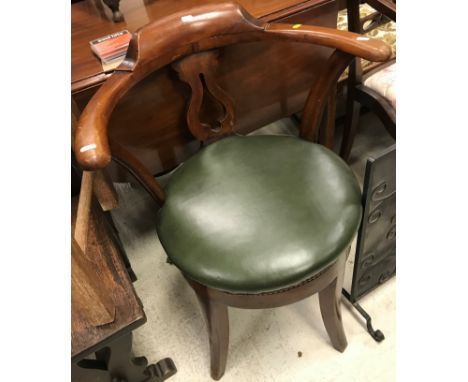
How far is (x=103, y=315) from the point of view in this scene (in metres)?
0.86

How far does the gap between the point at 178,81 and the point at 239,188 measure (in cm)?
35

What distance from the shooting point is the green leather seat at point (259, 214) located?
0.83m

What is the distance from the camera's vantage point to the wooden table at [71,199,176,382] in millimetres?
777

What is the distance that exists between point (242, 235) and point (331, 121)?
530 millimetres

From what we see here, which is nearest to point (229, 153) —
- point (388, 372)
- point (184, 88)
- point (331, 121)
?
point (184, 88)

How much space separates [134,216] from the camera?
5.45 ft

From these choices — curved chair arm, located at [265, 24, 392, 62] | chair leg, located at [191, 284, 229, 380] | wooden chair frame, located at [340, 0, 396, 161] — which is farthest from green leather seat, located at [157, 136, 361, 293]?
wooden chair frame, located at [340, 0, 396, 161]

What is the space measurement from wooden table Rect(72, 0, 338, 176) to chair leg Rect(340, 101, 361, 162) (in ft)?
0.69

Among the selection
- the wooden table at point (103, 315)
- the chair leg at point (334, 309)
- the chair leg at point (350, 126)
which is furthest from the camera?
the chair leg at point (350, 126)

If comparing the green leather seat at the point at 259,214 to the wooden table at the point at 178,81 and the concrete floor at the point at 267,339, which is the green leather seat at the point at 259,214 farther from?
the concrete floor at the point at 267,339

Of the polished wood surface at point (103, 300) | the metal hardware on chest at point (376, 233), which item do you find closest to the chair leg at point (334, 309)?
the metal hardware on chest at point (376, 233)

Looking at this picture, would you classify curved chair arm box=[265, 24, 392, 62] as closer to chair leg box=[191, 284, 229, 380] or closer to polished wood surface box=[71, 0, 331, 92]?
polished wood surface box=[71, 0, 331, 92]

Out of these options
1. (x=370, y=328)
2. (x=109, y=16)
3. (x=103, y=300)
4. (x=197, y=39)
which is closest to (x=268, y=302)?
(x=103, y=300)

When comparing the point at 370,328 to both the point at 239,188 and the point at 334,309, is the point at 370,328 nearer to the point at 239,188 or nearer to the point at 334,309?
the point at 334,309
